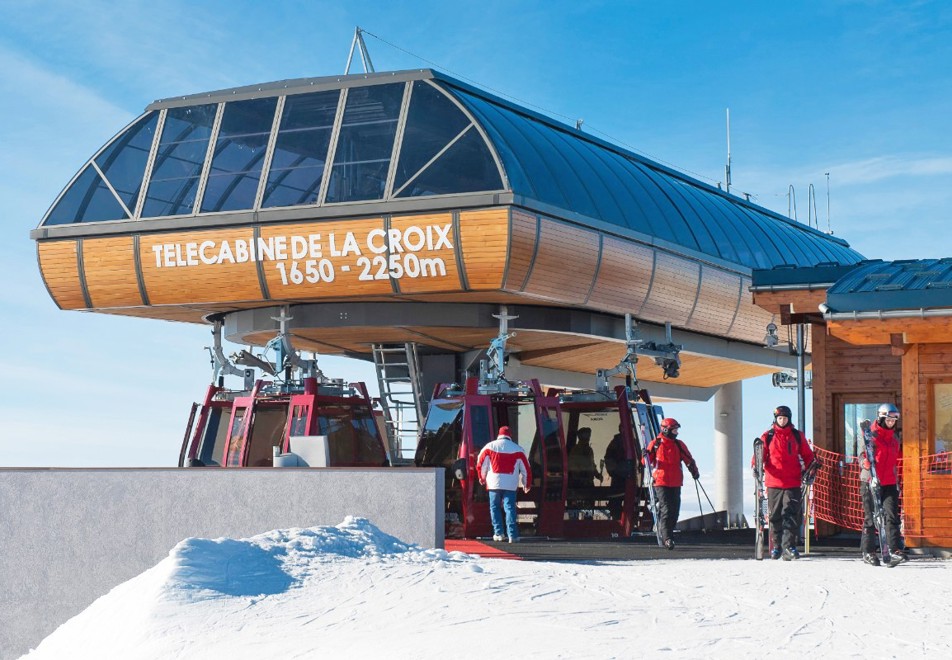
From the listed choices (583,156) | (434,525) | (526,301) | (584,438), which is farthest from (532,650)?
(583,156)

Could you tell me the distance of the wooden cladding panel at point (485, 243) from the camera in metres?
26.8

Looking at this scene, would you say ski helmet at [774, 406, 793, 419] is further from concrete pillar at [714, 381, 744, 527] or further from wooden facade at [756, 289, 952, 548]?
concrete pillar at [714, 381, 744, 527]

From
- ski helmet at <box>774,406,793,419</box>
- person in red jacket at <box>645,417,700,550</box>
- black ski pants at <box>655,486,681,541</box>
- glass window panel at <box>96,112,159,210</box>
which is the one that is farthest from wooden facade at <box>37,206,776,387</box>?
ski helmet at <box>774,406,793,419</box>

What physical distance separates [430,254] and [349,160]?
2.73m

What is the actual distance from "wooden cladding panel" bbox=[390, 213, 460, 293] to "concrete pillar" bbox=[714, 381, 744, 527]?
816 inches

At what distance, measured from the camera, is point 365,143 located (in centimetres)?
2852

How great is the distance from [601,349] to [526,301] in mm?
5866

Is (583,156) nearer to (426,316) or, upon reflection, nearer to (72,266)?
(426,316)

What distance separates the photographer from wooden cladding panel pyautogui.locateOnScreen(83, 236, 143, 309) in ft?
100.0

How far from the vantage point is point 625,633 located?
1097cm

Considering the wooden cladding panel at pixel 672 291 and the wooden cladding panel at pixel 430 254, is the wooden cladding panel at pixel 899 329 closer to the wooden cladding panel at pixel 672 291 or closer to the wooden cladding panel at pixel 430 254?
the wooden cladding panel at pixel 430 254

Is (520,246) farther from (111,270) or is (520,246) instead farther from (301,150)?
(111,270)

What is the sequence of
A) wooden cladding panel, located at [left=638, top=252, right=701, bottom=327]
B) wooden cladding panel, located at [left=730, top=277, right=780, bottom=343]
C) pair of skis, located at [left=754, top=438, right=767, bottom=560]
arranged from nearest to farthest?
pair of skis, located at [left=754, top=438, right=767, bottom=560]
wooden cladding panel, located at [left=638, top=252, right=701, bottom=327]
wooden cladding panel, located at [left=730, top=277, right=780, bottom=343]

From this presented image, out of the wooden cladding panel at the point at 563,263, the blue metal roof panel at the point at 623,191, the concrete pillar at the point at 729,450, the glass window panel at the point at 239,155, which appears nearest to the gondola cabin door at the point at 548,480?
the wooden cladding panel at the point at 563,263
